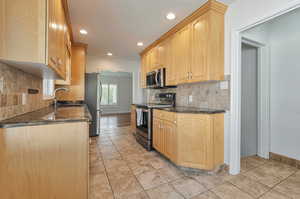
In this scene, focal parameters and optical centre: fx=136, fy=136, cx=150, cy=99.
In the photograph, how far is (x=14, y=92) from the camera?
130cm

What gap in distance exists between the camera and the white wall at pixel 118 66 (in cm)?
477

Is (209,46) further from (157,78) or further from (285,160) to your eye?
(285,160)

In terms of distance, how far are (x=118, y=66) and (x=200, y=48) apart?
3.59 meters

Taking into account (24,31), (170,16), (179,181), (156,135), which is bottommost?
(179,181)

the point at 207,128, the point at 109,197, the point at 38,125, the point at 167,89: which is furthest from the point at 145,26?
the point at 109,197

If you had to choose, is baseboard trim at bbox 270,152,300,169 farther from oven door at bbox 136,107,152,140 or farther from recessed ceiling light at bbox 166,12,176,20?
recessed ceiling light at bbox 166,12,176,20

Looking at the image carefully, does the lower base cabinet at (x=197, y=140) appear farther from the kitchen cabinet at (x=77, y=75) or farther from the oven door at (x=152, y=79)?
the kitchen cabinet at (x=77, y=75)

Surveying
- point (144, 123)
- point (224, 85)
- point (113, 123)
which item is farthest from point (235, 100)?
point (113, 123)

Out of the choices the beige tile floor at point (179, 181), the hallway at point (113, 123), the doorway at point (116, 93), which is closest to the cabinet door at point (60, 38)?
the beige tile floor at point (179, 181)

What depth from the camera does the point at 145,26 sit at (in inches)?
108

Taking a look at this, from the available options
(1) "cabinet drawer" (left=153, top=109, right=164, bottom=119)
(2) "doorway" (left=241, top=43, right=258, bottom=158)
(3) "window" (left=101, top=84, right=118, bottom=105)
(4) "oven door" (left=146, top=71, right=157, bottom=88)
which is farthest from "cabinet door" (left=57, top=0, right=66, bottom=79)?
(3) "window" (left=101, top=84, right=118, bottom=105)

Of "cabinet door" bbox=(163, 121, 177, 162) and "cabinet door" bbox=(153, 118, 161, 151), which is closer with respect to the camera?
"cabinet door" bbox=(163, 121, 177, 162)

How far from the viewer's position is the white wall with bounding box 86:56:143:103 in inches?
188

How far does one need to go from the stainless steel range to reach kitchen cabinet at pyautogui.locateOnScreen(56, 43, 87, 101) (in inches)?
68.0
